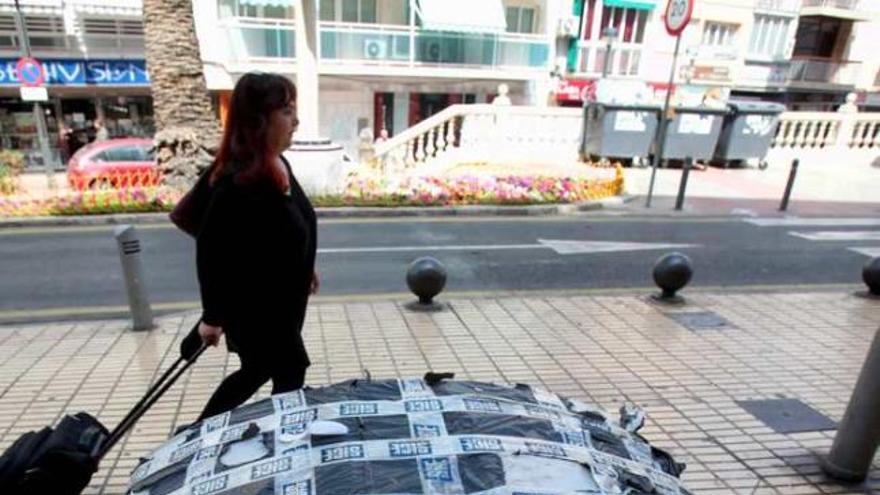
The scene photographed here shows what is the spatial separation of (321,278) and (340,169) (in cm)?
515

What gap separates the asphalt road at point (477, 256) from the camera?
6855mm

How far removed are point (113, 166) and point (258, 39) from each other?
331 inches

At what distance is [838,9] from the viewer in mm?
29594

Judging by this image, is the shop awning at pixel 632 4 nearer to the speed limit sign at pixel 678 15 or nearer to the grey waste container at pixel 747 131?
the grey waste container at pixel 747 131

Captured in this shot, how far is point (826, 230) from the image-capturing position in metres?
10.6

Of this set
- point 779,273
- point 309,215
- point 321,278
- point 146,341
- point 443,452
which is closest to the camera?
point 443,452

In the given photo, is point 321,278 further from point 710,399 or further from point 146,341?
point 710,399

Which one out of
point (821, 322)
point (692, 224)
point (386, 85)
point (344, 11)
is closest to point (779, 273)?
point (821, 322)

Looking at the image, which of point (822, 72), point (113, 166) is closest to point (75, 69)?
point (113, 166)

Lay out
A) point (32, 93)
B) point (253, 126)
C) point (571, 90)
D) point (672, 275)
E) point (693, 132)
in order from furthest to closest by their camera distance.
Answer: point (571, 90) → point (693, 132) → point (32, 93) → point (672, 275) → point (253, 126)

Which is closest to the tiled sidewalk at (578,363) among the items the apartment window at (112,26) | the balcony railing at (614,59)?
the apartment window at (112,26)

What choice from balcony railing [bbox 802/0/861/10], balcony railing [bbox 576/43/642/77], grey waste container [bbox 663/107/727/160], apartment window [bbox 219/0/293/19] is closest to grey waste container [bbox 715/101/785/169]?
grey waste container [bbox 663/107/727/160]

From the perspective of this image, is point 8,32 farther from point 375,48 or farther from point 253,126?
point 253,126

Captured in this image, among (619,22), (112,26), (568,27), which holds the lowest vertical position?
(112,26)
